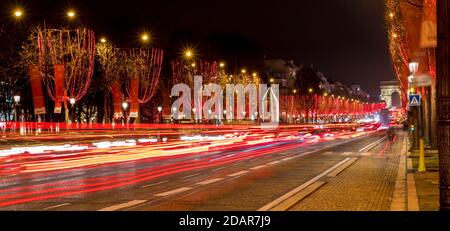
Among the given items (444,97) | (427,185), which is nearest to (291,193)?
(427,185)

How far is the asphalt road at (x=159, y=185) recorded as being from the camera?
14.6 m

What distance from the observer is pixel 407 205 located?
13969 mm

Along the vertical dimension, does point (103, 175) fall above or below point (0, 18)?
below

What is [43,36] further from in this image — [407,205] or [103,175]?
[407,205]

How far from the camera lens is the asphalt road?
14.6 m

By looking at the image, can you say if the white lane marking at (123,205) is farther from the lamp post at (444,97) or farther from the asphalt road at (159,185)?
the lamp post at (444,97)

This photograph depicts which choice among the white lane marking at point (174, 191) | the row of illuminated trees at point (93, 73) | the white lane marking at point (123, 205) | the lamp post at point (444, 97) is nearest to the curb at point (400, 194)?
the lamp post at point (444, 97)

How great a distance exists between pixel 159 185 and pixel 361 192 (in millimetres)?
5769

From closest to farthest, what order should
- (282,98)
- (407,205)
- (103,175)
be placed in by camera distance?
1. (407,205)
2. (103,175)
3. (282,98)

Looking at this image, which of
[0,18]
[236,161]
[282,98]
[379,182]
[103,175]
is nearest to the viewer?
[379,182]

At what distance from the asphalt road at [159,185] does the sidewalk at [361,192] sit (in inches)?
41.0

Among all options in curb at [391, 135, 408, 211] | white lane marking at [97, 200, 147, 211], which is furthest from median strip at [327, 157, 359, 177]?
white lane marking at [97, 200, 147, 211]
